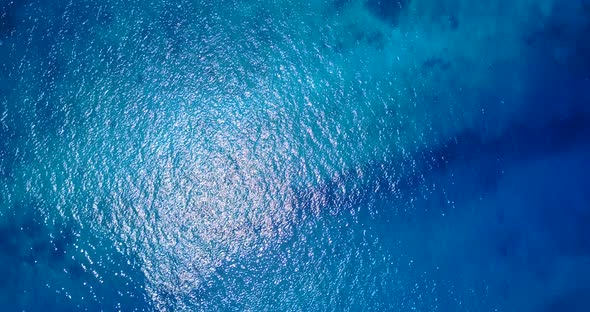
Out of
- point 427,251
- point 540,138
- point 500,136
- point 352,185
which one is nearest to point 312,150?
point 352,185

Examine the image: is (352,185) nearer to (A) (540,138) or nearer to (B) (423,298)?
(B) (423,298)

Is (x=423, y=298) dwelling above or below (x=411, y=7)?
below

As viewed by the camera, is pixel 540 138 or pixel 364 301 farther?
pixel 540 138

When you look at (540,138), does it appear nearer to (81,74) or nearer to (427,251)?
(427,251)

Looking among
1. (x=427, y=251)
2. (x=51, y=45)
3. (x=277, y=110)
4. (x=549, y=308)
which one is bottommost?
(x=549, y=308)

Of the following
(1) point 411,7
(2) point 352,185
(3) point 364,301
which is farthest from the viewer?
(1) point 411,7

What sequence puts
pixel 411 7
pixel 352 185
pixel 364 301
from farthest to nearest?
1. pixel 411 7
2. pixel 352 185
3. pixel 364 301

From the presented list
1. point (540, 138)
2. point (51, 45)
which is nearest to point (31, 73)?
point (51, 45)
